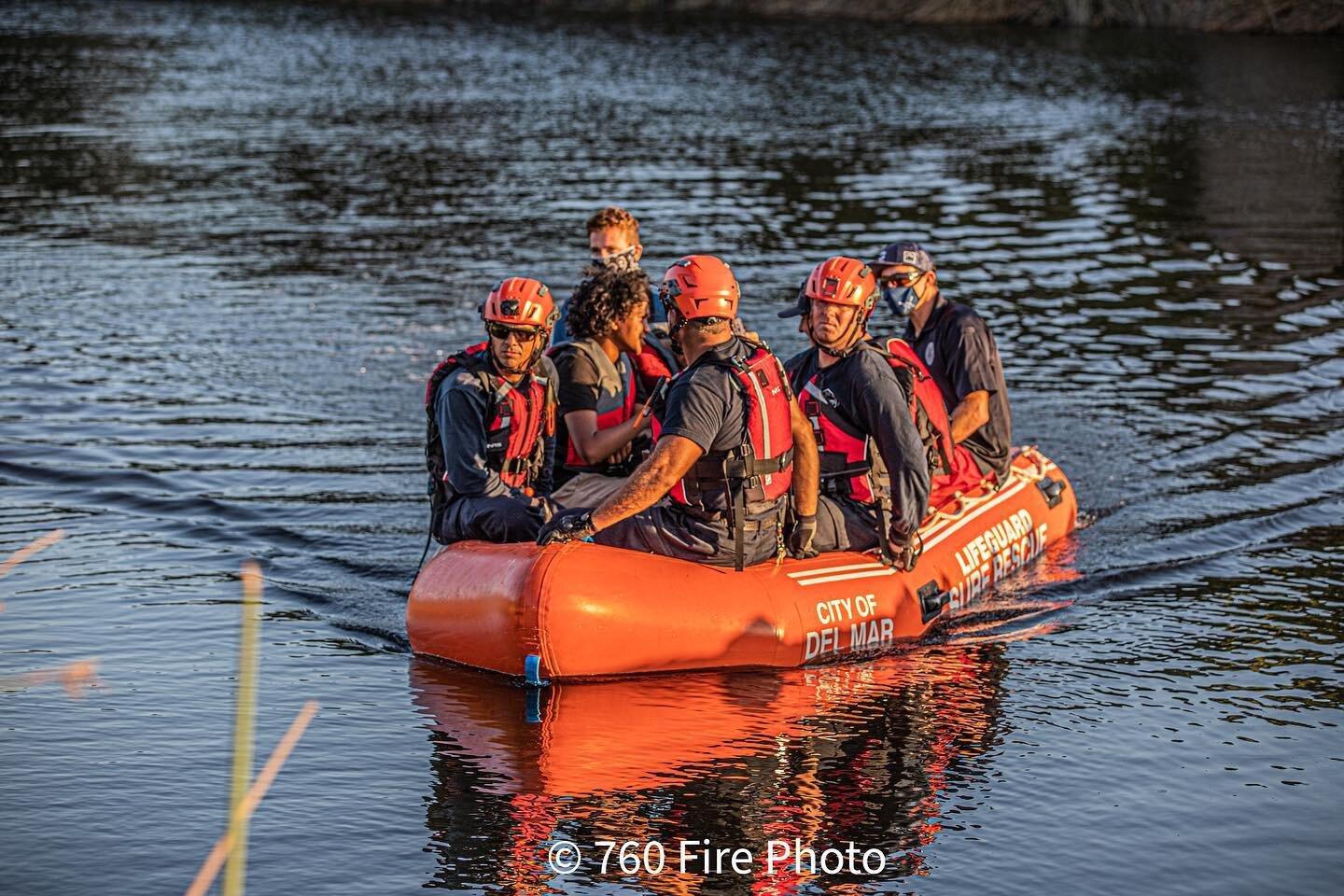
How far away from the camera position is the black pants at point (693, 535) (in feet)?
27.6

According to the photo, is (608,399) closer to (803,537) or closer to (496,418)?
(496,418)

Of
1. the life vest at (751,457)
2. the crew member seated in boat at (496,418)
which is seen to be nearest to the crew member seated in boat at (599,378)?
the crew member seated in boat at (496,418)

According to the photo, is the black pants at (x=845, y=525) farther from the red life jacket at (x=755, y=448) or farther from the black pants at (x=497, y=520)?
the black pants at (x=497, y=520)

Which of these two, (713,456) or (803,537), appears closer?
(713,456)

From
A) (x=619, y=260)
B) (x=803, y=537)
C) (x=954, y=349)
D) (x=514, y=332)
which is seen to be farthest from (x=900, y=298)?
(x=514, y=332)

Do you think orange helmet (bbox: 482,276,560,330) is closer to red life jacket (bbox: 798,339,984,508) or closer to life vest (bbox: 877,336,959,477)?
red life jacket (bbox: 798,339,984,508)

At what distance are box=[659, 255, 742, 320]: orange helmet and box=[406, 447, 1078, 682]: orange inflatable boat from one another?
1.24 metres

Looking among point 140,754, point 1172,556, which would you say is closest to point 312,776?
point 140,754

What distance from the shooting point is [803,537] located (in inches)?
343

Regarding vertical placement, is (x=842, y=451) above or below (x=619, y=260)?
below

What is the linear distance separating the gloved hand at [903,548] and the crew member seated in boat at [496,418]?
1.82 metres

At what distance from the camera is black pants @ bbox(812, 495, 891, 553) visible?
8.96 metres

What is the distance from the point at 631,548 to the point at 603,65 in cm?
2956

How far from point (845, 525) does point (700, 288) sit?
1.80 meters
